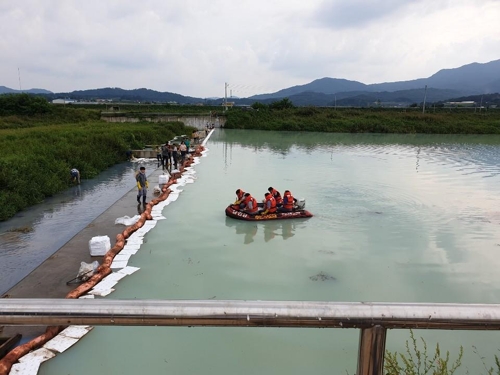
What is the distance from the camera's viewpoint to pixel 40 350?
16.0ft

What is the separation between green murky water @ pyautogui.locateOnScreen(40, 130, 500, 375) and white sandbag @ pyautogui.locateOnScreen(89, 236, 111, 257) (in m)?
0.76

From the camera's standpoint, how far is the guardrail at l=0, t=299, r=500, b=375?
1207 millimetres

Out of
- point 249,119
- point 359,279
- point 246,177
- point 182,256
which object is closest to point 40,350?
point 182,256

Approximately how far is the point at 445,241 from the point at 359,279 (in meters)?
3.72

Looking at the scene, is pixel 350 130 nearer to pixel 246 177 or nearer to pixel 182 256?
pixel 246 177

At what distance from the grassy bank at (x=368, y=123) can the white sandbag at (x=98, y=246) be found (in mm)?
42480

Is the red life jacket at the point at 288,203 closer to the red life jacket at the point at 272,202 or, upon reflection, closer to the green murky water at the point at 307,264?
the red life jacket at the point at 272,202

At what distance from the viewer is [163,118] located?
45625 millimetres

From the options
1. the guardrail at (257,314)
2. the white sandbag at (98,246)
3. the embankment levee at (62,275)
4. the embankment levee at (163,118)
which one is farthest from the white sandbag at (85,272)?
the embankment levee at (163,118)

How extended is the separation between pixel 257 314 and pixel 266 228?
9292mm

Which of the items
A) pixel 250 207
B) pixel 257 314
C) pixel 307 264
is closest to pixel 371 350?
pixel 257 314

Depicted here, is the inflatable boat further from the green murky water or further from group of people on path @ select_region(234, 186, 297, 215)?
the green murky water

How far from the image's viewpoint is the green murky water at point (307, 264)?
518 centimetres

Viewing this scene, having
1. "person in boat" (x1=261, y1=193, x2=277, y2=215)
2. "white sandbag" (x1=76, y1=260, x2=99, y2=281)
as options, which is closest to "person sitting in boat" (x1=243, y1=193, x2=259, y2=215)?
"person in boat" (x1=261, y1=193, x2=277, y2=215)
